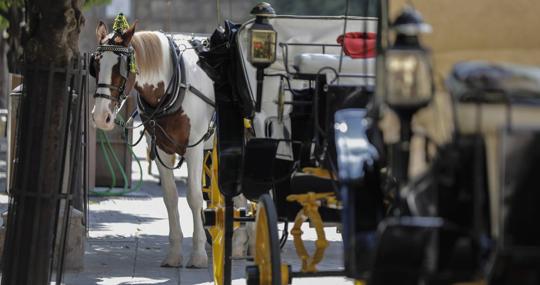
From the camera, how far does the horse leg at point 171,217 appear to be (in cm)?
1161

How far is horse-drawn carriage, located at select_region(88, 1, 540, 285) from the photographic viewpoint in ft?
14.9

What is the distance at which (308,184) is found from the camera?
8430 mm

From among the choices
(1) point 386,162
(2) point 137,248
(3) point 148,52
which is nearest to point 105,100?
(3) point 148,52

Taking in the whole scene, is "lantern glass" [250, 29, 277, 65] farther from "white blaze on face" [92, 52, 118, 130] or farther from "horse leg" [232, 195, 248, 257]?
"horse leg" [232, 195, 248, 257]

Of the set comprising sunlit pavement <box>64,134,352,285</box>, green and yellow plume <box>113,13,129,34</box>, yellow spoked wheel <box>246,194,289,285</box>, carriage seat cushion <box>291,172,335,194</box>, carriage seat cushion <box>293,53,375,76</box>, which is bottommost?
sunlit pavement <box>64,134,352,285</box>

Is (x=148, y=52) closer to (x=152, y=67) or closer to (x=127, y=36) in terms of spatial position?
(x=152, y=67)

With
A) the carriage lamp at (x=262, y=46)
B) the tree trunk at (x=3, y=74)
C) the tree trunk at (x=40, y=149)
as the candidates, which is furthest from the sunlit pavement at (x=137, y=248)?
the tree trunk at (x=3, y=74)

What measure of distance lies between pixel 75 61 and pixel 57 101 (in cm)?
29

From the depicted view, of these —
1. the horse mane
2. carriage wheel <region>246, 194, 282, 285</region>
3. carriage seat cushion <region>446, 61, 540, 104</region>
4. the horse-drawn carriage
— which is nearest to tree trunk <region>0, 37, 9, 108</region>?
the horse mane

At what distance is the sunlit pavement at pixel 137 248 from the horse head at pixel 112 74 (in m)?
1.21

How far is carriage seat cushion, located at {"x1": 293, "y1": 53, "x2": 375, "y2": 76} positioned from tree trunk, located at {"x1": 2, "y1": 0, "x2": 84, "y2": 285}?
138 cm

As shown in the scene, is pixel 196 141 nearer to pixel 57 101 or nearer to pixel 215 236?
pixel 215 236

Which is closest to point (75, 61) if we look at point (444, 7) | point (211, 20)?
point (444, 7)

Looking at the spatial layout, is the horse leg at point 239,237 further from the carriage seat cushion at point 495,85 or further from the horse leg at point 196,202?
the carriage seat cushion at point 495,85
